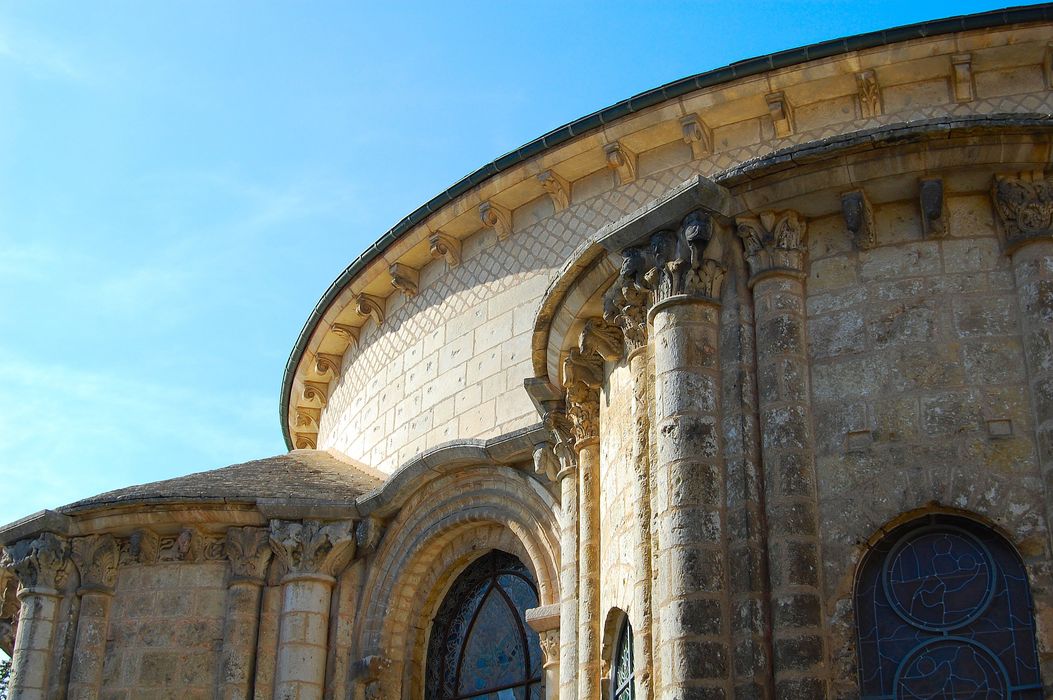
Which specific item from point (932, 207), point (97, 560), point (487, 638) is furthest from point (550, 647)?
point (932, 207)

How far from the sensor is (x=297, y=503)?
13289 mm

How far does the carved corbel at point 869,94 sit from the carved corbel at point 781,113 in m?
0.59

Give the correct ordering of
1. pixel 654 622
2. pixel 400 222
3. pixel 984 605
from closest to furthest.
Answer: pixel 984 605 → pixel 654 622 → pixel 400 222

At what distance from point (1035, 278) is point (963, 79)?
3709 mm

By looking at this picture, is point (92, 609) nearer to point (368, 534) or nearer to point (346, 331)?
point (368, 534)

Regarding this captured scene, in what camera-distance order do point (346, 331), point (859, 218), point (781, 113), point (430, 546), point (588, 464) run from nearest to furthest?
point (859, 218) < point (588, 464) < point (781, 113) < point (430, 546) < point (346, 331)

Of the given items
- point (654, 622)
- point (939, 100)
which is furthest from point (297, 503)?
point (939, 100)

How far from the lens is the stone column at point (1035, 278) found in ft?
25.7

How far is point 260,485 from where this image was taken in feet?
45.5

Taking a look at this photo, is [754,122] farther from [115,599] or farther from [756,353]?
[115,599]

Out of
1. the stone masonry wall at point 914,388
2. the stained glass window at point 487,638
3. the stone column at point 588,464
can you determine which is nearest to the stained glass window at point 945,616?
the stone masonry wall at point 914,388

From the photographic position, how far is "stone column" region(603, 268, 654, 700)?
8289mm

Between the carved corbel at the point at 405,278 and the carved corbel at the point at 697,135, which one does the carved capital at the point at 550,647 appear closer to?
the carved corbel at the point at 697,135

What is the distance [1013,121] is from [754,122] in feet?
13.3
